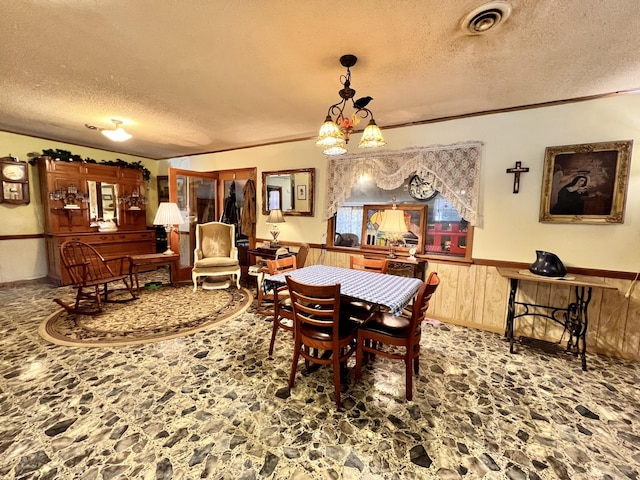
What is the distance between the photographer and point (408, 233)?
11.8 ft

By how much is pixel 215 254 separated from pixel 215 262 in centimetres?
43

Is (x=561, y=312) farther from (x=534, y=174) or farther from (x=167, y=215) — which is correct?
(x=167, y=215)

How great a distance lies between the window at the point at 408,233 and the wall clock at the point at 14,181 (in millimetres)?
5100

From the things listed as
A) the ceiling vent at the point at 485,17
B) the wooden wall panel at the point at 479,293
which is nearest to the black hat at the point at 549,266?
the wooden wall panel at the point at 479,293

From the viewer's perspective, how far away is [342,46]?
73.7 inches

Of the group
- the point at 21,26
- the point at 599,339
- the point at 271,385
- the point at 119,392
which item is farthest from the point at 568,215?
the point at 21,26

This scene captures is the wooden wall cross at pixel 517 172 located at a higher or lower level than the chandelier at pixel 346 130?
lower

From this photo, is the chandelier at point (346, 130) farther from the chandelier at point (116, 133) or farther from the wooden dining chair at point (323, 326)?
the chandelier at point (116, 133)

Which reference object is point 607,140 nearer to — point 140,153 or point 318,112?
point 318,112

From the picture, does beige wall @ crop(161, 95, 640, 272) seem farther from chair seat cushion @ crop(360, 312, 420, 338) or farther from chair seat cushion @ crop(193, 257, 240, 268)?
chair seat cushion @ crop(193, 257, 240, 268)

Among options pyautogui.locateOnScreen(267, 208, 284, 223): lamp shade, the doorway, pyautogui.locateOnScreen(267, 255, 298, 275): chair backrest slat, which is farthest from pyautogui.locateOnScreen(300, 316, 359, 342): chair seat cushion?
the doorway

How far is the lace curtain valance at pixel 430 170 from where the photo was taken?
308cm

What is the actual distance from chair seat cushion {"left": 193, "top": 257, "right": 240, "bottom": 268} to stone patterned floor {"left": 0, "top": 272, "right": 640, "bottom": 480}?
69.9 inches

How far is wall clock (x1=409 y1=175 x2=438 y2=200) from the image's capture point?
3.42 m
